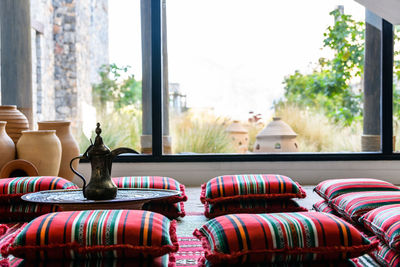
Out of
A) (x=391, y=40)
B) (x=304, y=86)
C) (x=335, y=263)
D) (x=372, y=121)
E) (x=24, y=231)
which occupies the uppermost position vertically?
(x=391, y=40)

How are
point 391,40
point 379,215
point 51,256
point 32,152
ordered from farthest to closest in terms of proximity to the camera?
1. point 391,40
2. point 32,152
3. point 379,215
4. point 51,256

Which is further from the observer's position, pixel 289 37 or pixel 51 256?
pixel 289 37

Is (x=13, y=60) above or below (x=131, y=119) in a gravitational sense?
above

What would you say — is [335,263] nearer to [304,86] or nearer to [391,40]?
[304,86]

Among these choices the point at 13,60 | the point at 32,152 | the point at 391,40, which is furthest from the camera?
the point at 391,40

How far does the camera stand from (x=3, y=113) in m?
4.11

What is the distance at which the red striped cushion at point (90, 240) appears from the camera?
194 cm

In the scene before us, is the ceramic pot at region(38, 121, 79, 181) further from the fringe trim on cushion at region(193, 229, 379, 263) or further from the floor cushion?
the fringe trim on cushion at region(193, 229, 379, 263)

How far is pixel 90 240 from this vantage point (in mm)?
1952

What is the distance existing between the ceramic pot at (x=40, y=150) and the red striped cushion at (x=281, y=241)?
2193 mm

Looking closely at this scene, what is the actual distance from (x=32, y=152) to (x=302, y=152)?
8.93ft

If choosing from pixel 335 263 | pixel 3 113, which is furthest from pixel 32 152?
pixel 335 263

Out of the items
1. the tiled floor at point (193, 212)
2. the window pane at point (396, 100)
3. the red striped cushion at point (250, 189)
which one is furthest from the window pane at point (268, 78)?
the red striped cushion at point (250, 189)

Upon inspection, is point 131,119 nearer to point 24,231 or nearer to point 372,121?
point 372,121
